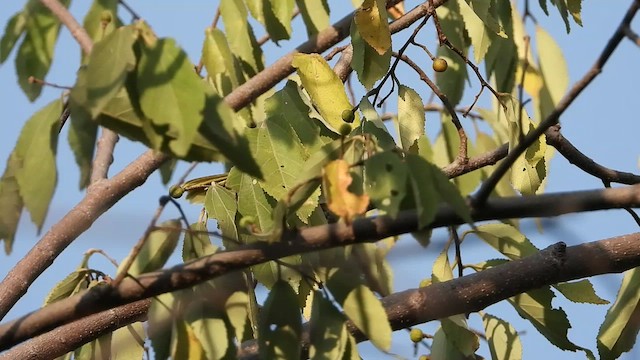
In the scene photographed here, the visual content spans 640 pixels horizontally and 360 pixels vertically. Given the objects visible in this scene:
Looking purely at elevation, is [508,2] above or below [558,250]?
above

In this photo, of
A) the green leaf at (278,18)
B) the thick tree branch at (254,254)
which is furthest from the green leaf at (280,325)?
the green leaf at (278,18)

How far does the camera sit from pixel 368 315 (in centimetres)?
111

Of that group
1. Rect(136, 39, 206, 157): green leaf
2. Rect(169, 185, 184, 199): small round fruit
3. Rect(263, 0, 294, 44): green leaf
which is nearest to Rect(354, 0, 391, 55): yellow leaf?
Rect(263, 0, 294, 44): green leaf

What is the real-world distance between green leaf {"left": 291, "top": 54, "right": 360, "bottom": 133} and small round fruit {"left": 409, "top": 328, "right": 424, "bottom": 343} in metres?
0.40

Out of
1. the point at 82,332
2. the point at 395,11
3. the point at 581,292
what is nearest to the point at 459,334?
the point at 581,292

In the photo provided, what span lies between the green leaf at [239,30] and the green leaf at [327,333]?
782 millimetres

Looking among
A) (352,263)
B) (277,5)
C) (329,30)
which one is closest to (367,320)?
(352,263)

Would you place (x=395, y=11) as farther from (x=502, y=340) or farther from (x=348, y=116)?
(x=502, y=340)

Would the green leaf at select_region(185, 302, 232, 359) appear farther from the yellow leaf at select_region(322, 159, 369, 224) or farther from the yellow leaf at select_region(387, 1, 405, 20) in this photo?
the yellow leaf at select_region(387, 1, 405, 20)

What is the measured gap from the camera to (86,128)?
949 millimetres

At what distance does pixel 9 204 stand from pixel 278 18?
0.73 metres

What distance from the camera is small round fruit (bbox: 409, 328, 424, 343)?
1.69m

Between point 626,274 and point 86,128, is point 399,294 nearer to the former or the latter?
point 626,274

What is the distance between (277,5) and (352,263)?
66cm
